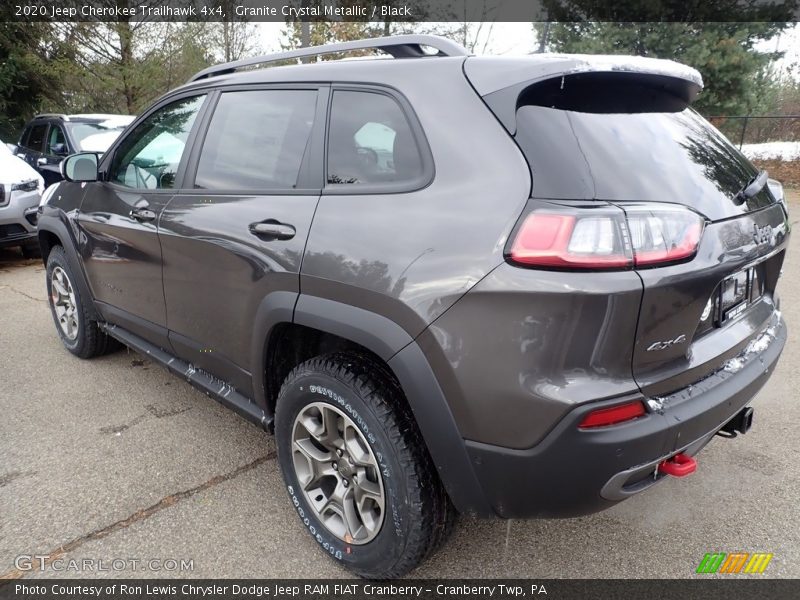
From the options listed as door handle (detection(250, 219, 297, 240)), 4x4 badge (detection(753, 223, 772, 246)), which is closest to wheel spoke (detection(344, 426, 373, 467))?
door handle (detection(250, 219, 297, 240))

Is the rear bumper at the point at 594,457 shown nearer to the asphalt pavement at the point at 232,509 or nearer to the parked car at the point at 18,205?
the asphalt pavement at the point at 232,509

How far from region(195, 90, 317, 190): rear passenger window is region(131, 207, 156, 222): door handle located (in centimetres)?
37

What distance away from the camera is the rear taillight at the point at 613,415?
154 cm

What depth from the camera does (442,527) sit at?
75.7 inches

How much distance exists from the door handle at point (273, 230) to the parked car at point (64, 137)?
7.38m

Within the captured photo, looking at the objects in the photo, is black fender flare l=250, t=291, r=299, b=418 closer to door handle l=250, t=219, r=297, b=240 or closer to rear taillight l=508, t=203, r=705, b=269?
door handle l=250, t=219, r=297, b=240

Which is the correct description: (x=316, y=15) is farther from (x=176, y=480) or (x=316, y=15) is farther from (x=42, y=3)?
(x=176, y=480)

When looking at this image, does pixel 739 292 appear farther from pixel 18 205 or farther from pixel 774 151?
pixel 774 151

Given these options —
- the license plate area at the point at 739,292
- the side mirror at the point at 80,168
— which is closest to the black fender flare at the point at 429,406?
the license plate area at the point at 739,292

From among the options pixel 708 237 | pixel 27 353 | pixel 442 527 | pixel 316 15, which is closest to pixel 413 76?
pixel 708 237

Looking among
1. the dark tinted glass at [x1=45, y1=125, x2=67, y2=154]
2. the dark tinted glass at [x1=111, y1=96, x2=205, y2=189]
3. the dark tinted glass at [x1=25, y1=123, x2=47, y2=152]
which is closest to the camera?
the dark tinted glass at [x1=111, y1=96, x2=205, y2=189]

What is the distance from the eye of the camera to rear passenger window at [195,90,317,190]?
7.49ft

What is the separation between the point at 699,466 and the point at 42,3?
16860 millimetres

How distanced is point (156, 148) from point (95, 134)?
6782 mm
